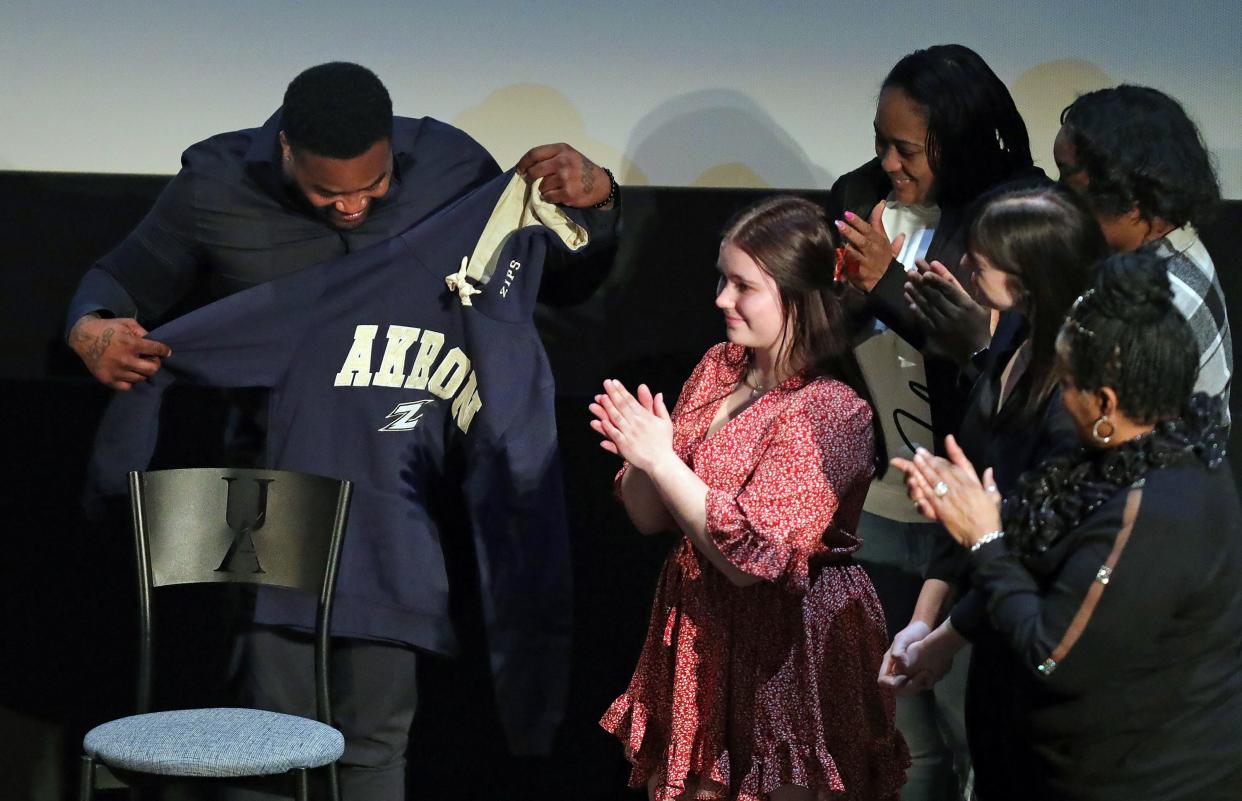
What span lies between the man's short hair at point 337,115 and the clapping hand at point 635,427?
925mm

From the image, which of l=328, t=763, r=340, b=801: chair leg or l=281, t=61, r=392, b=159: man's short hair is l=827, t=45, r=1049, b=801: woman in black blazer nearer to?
l=281, t=61, r=392, b=159: man's short hair

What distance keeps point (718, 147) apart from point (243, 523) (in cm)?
139

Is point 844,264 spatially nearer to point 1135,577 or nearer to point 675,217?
point 675,217

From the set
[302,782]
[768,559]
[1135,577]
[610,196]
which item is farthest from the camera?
[610,196]

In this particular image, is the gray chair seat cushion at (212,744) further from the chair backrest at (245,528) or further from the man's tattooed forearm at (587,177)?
the man's tattooed forearm at (587,177)

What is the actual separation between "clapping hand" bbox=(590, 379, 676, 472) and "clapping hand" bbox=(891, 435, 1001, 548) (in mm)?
488

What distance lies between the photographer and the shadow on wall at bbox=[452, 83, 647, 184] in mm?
3418

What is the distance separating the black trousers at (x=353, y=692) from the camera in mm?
3027

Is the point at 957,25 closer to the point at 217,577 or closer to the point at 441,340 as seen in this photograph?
the point at 441,340

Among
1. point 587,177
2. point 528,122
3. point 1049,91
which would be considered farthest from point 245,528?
point 1049,91

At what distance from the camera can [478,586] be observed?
335cm

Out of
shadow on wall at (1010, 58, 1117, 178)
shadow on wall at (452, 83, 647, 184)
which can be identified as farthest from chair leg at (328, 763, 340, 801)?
shadow on wall at (1010, 58, 1117, 178)

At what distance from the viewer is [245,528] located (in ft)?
9.44

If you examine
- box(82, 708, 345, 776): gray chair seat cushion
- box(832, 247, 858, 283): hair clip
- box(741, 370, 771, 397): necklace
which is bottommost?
box(82, 708, 345, 776): gray chair seat cushion
